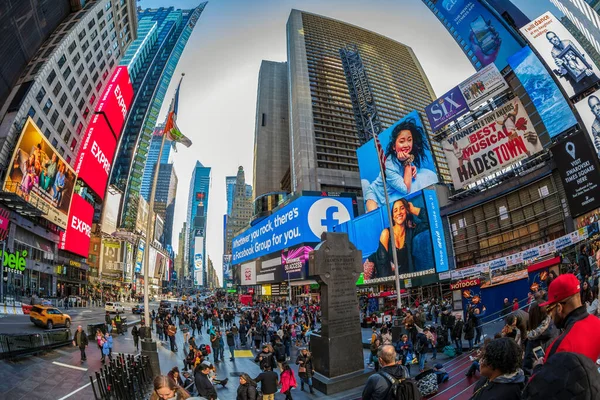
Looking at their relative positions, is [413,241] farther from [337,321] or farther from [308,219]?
[337,321]

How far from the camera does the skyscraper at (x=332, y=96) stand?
270 feet

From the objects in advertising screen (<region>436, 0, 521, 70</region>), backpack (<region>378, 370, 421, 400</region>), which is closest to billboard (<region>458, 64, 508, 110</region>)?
advertising screen (<region>436, 0, 521, 70</region>)

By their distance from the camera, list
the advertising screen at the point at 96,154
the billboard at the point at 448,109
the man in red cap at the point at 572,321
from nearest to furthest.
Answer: the man in red cap at the point at 572,321 → the billboard at the point at 448,109 → the advertising screen at the point at 96,154

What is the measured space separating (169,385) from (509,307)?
15696mm

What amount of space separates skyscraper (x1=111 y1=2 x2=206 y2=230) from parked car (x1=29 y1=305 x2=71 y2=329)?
312 feet

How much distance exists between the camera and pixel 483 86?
31.7 metres

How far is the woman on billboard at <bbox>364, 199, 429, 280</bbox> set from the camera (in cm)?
3891

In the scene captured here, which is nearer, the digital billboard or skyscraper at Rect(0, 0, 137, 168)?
the digital billboard

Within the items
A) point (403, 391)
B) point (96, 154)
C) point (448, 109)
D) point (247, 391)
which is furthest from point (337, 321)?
point (96, 154)

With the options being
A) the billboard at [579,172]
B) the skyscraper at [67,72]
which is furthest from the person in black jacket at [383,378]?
the skyscraper at [67,72]

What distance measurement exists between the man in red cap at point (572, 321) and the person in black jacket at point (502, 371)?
0.93 feet

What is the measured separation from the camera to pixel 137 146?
383 ft

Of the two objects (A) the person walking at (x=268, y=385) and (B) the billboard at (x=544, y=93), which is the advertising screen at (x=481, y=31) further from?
(A) the person walking at (x=268, y=385)

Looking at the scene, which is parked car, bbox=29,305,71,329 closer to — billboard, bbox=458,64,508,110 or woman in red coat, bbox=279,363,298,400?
woman in red coat, bbox=279,363,298,400
